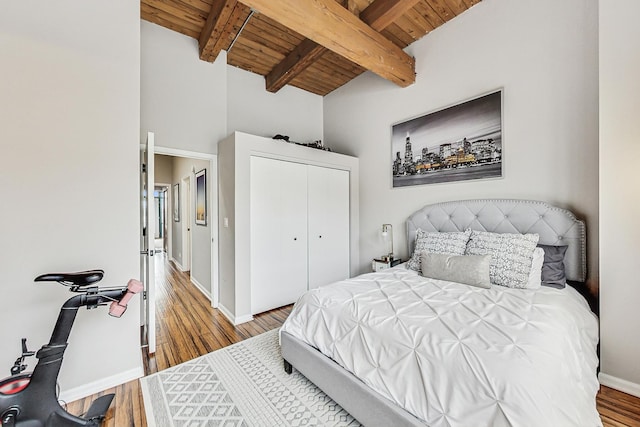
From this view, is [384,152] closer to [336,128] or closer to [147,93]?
[336,128]

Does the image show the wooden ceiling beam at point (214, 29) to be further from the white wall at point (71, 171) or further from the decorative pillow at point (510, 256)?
the decorative pillow at point (510, 256)

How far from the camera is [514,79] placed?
8.32 ft

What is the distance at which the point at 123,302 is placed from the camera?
153 cm

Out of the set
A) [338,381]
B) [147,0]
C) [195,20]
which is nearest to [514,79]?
[338,381]

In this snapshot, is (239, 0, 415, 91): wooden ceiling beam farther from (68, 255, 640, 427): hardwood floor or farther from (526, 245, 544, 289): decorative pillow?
(68, 255, 640, 427): hardwood floor

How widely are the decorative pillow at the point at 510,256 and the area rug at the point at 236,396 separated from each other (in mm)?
1576

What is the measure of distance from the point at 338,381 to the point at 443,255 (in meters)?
1.43

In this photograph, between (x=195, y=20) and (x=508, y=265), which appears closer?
(x=508, y=265)

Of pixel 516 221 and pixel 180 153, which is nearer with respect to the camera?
pixel 516 221

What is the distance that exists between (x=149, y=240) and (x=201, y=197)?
2.08 metres

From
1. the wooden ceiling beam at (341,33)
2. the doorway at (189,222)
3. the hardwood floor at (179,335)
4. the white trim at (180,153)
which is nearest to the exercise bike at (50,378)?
the hardwood floor at (179,335)

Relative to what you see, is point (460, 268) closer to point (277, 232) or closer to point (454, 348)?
point (454, 348)

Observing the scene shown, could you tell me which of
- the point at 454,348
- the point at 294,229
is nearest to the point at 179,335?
the point at 294,229

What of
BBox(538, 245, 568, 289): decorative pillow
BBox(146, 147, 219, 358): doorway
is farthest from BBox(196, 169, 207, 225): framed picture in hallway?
BBox(538, 245, 568, 289): decorative pillow
